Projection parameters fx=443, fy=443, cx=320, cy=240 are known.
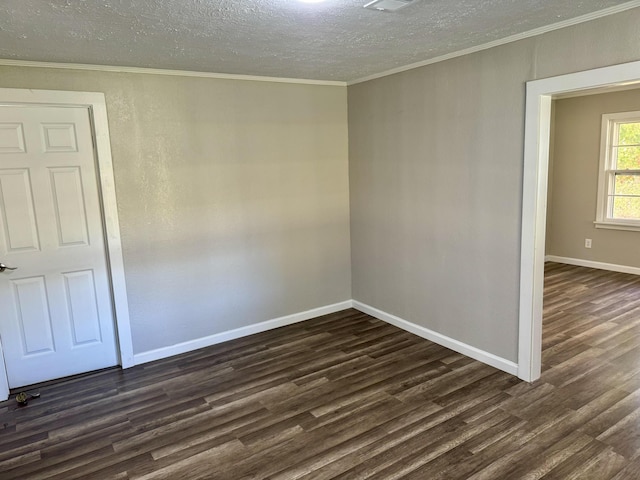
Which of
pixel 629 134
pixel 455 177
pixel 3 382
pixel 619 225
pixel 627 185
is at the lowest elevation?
pixel 3 382

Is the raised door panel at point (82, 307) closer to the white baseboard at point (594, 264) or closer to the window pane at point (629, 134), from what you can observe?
the white baseboard at point (594, 264)

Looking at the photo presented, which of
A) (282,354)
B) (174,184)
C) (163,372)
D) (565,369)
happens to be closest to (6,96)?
(174,184)

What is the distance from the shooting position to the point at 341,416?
287 cm

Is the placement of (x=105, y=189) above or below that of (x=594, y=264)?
above

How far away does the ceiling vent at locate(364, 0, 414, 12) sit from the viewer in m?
2.17

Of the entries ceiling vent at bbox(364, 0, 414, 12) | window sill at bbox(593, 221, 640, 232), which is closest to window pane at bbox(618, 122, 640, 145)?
window sill at bbox(593, 221, 640, 232)

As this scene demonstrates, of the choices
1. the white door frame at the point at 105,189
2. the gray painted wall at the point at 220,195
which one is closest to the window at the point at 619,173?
the gray painted wall at the point at 220,195

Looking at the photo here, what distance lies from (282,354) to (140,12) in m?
2.74

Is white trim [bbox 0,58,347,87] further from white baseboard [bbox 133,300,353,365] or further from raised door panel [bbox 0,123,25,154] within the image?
white baseboard [bbox 133,300,353,365]

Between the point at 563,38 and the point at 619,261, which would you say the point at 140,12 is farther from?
the point at 619,261

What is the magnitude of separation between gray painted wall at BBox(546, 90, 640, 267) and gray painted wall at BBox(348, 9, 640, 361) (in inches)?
145

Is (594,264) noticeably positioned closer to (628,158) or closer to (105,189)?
(628,158)

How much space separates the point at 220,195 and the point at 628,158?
5365 mm

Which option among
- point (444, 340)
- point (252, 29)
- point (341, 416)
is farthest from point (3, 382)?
point (444, 340)
